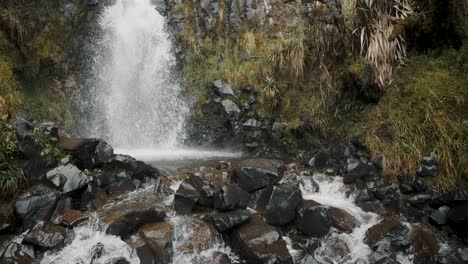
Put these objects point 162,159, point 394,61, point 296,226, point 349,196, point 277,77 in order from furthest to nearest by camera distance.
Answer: point 277,77 < point 162,159 < point 394,61 < point 349,196 < point 296,226

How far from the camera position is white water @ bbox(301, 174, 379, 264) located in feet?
17.4

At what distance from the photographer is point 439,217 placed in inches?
230

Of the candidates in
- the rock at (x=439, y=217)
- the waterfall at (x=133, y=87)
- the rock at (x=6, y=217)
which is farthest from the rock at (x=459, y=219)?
the waterfall at (x=133, y=87)

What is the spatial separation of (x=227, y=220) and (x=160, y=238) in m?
1.08

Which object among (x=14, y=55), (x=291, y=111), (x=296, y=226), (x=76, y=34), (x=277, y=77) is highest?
(x=76, y=34)

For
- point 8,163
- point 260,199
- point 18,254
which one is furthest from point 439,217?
point 8,163

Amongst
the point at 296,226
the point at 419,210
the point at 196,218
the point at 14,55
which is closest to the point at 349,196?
the point at 419,210

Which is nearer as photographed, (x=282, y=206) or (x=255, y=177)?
(x=282, y=206)

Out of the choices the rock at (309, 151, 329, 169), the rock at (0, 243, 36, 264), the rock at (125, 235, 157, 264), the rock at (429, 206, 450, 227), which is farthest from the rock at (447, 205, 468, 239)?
the rock at (0, 243, 36, 264)

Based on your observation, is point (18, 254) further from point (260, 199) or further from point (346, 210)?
point (346, 210)

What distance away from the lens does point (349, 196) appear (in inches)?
278

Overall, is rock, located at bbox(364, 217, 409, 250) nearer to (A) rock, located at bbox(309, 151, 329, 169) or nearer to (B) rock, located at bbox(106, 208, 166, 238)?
(A) rock, located at bbox(309, 151, 329, 169)

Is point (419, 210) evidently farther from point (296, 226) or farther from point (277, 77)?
point (277, 77)

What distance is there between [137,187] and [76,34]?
7.55 metres
